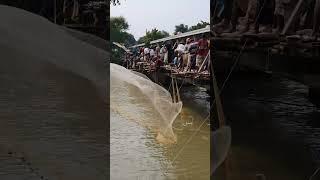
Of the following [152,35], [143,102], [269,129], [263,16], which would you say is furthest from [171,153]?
[263,16]

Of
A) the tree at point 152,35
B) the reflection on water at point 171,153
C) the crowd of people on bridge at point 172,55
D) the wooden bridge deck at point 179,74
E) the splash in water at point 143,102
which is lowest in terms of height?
the reflection on water at point 171,153

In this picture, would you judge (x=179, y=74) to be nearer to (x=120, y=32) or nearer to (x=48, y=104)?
(x=120, y=32)

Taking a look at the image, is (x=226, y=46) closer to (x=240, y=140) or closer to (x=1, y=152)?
(x=240, y=140)

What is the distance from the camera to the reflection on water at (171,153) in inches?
151

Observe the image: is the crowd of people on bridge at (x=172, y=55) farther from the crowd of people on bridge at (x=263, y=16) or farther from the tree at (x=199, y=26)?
the crowd of people on bridge at (x=263, y=16)

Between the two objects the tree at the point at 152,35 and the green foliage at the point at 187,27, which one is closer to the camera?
the green foliage at the point at 187,27

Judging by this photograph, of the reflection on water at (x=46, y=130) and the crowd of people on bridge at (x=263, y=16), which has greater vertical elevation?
the crowd of people on bridge at (x=263, y=16)

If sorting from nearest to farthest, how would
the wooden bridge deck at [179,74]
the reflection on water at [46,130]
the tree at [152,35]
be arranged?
the reflection on water at [46,130], the wooden bridge deck at [179,74], the tree at [152,35]

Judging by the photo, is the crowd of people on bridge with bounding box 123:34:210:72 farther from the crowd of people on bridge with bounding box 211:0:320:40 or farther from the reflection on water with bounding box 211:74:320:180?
the reflection on water with bounding box 211:74:320:180

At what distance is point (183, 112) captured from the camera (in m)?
3.93

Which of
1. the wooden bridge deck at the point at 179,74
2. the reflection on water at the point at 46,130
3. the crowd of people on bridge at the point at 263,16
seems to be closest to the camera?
the crowd of people on bridge at the point at 263,16

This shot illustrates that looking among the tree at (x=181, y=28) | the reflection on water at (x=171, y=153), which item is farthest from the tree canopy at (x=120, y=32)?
the reflection on water at (x=171, y=153)

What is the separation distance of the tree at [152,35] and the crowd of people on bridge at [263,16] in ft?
1.47

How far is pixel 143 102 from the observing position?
4090 millimetres
